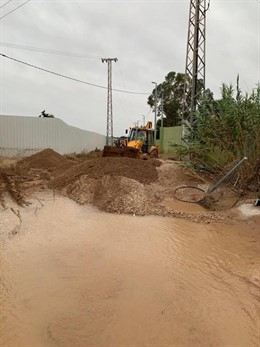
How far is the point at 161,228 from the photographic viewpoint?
7617 mm

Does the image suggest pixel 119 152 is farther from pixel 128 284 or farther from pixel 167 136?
pixel 128 284

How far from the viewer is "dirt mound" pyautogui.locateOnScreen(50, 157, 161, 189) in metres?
11.5

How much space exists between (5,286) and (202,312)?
2.55 meters

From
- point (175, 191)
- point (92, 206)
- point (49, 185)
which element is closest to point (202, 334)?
point (92, 206)

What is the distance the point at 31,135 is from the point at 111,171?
11.1 meters

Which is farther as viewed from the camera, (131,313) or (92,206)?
(92,206)

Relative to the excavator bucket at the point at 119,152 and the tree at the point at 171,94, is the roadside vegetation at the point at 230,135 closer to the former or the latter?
the excavator bucket at the point at 119,152

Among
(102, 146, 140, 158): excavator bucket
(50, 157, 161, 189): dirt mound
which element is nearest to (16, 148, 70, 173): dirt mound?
(102, 146, 140, 158): excavator bucket

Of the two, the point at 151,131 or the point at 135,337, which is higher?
the point at 151,131

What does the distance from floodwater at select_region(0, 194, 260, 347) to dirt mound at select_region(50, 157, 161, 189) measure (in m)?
3.60

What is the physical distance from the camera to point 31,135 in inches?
830

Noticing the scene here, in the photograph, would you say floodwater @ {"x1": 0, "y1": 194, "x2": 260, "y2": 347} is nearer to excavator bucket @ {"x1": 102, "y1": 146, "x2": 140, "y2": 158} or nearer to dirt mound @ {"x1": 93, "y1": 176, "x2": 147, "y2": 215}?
dirt mound @ {"x1": 93, "y1": 176, "x2": 147, "y2": 215}

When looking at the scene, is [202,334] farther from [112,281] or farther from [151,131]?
[151,131]

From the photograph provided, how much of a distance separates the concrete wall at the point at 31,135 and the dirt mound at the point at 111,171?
919cm
